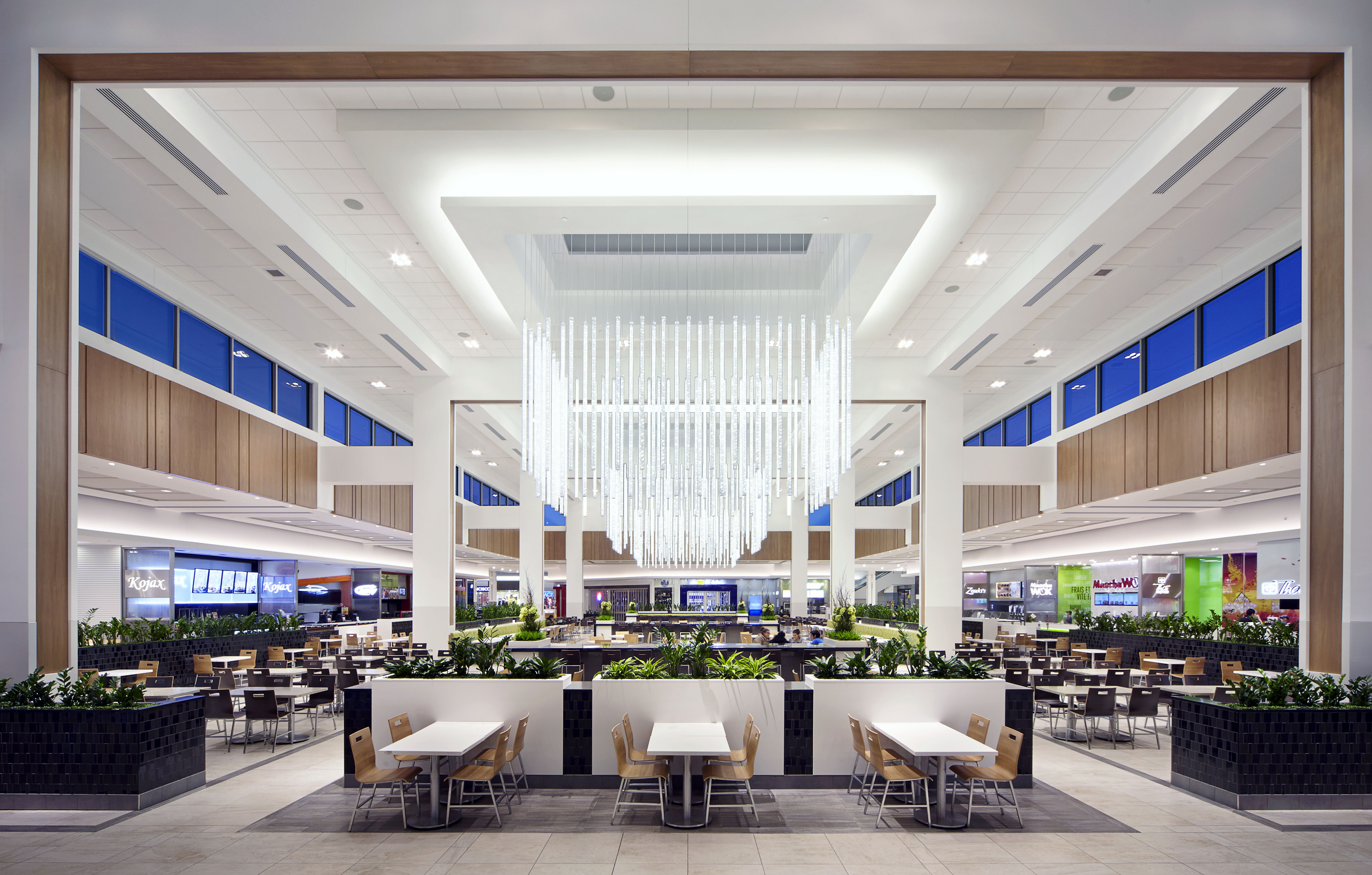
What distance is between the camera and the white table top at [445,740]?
18.2 feet

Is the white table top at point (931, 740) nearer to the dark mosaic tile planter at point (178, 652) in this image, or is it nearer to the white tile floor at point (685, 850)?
the white tile floor at point (685, 850)

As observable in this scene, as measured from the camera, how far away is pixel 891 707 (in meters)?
7.09

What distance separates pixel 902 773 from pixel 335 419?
564 inches

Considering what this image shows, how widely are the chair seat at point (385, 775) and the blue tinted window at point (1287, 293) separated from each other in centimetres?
666

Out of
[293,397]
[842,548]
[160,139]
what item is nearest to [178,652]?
[293,397]

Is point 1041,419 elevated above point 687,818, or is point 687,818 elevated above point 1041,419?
point 1041,419

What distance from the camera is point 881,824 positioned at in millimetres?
6004

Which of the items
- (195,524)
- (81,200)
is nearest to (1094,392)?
(81,200)

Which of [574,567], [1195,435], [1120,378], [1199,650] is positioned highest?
→ [1120,378]

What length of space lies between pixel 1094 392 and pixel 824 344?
7.82 metres

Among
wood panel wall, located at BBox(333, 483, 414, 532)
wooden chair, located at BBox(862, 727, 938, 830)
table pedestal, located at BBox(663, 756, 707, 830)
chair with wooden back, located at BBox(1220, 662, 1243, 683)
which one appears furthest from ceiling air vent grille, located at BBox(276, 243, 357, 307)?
chair with wooden back, located at BBox(1220, 662, 1243, 683)

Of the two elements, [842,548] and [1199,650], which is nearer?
[1199,650]

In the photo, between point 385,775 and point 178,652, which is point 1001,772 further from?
point 178,652

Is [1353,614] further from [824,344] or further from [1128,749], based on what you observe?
[824,344]
